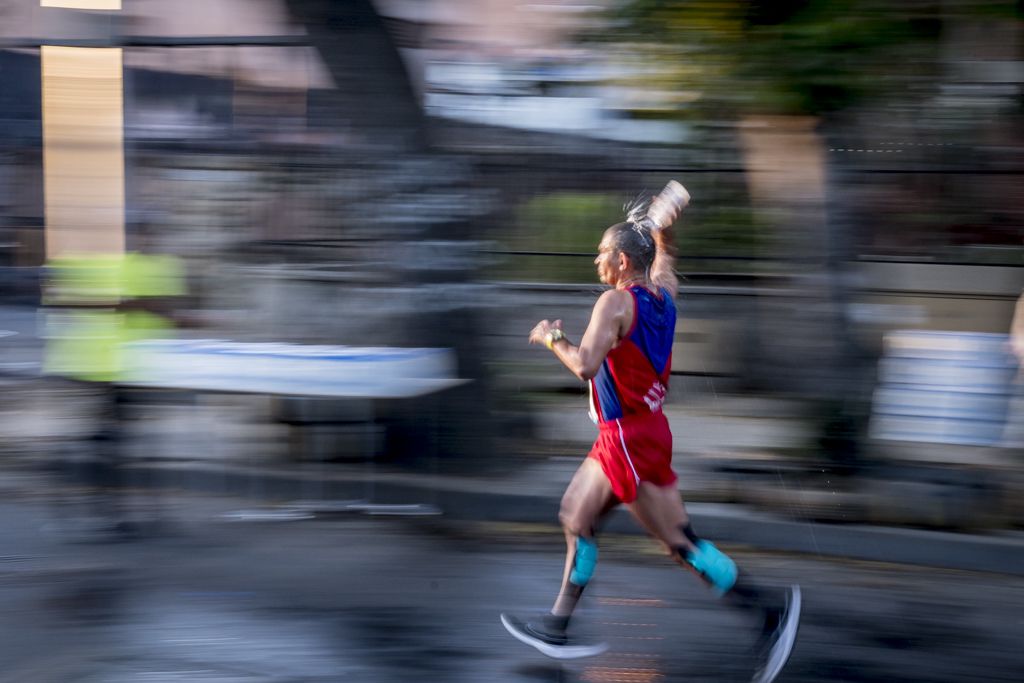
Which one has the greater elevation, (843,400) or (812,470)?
(843,400)

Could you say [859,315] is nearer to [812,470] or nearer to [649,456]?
[812,470]

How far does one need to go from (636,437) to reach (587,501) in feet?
1.04

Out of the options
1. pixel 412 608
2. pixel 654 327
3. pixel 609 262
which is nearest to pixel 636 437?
pixel 654 327

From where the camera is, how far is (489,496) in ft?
21.8

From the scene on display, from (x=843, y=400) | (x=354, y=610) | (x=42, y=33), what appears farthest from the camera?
(x=42, y=33)

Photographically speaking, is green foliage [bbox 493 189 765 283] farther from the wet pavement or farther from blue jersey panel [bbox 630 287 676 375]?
blue jersey panel [bbox 630 287 676 375]

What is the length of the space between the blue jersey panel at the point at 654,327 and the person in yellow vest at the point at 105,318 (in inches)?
128

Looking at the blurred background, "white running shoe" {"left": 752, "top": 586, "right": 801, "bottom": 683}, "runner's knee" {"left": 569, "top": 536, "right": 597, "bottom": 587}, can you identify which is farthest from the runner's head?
the blurred background

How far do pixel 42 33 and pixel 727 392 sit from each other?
5866mm

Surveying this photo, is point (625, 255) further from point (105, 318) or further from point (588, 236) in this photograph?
point (105, 318)

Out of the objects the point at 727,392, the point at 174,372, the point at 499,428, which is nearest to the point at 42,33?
the point at 174,372

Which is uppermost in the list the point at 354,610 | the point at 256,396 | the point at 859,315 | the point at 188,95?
the point at 188,95

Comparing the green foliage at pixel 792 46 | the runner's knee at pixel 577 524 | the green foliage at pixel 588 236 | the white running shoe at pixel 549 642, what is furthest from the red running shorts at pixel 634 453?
the green foliage at pixel 588 236

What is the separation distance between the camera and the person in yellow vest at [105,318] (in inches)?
254
